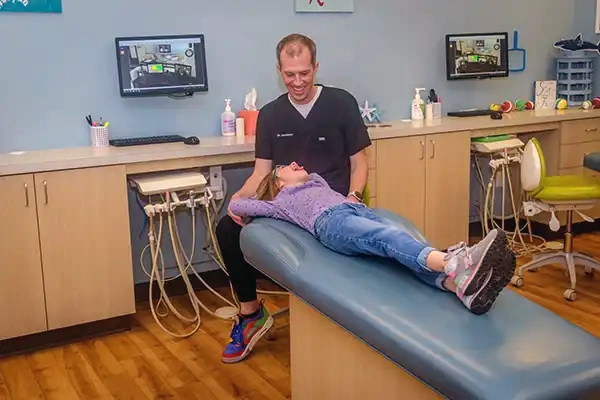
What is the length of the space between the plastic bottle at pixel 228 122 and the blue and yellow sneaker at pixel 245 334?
0.96 metres

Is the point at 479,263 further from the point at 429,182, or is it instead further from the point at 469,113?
the point at 469,113

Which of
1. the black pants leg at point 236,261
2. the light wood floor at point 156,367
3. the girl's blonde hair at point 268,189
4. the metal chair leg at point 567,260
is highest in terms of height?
the girl's blonde hair at point 268,189

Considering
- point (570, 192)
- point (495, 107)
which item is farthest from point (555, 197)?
point (495, 107)

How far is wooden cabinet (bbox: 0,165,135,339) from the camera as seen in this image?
107 inches

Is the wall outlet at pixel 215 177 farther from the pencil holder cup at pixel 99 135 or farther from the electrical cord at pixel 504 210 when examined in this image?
the electrical cord at pixel 504 210

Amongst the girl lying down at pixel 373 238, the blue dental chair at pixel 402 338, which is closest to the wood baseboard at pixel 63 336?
the girl lying down at pixel 373 238

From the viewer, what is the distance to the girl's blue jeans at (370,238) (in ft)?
6.13

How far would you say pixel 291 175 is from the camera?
264 cm

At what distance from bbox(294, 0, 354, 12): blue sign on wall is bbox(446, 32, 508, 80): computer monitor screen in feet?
→ 2.09

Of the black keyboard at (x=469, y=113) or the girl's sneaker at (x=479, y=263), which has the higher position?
the black keyboard at (x=469, y=113)

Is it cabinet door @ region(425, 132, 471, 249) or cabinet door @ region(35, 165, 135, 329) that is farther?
cabinet door @ region(425, 132, 471, 249)

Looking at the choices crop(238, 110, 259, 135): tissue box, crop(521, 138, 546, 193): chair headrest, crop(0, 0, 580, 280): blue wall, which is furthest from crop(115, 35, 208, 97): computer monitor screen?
crop(521, 138, 546, 193): chair headrest

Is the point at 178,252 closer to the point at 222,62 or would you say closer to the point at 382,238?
the point at 222,62

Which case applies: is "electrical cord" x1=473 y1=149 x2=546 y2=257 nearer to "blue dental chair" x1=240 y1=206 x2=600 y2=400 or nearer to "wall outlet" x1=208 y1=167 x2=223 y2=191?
"wall outlet" x1=208 y1=167 x2=223 y2=191
